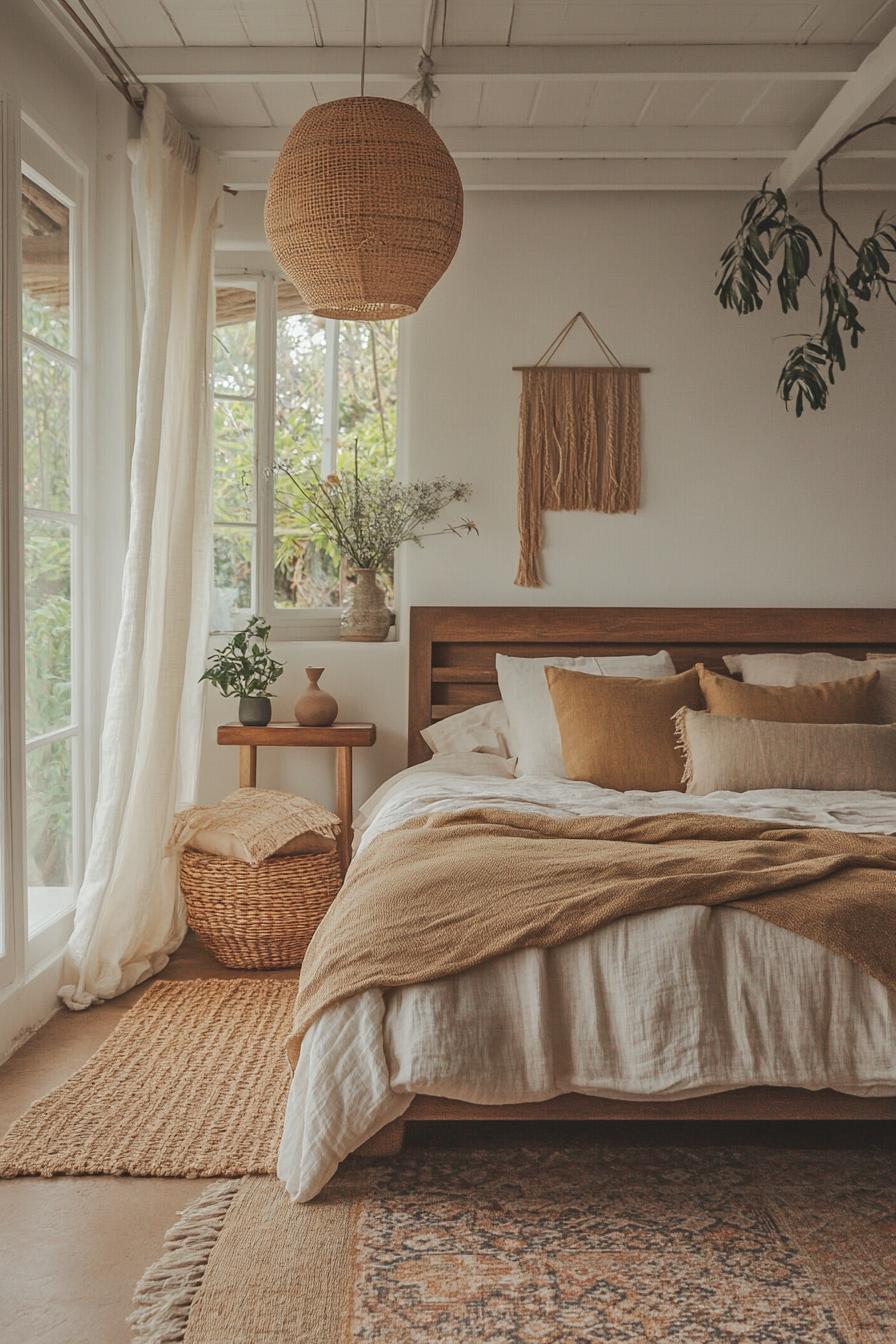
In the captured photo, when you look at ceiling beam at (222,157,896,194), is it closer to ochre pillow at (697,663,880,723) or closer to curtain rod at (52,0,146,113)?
curtain rod at (52,0,146,113)

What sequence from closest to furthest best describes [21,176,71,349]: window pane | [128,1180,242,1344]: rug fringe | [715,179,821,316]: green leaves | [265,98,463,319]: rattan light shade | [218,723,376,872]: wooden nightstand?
[128,1180,242,1344]: rug fringe
[265,98,463,319]: rattan light shade
[21,176,71,349]: window pane
[715,179,821,316]: green leaves
[218,723,376,872]: wooden nightstand

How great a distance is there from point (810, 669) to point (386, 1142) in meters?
2.37

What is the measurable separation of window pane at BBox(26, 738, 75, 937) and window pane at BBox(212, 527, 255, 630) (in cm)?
106

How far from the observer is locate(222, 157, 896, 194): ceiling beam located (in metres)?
4.06

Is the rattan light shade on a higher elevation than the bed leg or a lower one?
higher

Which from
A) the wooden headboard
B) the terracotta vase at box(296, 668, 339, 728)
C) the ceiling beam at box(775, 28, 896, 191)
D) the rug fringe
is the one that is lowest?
the rug fringe

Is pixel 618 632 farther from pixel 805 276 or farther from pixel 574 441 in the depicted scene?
pixel 805 276

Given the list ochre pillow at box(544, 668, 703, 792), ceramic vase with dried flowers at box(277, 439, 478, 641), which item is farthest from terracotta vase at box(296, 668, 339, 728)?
ochre pillow at box(544, 668, 703, 792)

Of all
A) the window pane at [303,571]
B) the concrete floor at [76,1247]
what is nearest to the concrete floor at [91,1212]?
the concrete floor at [76,1247]

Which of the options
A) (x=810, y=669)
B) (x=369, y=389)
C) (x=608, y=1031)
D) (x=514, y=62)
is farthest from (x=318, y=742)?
(x=514, y=62)

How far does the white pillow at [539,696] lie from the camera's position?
3719 millimetres

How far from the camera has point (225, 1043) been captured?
2.98m

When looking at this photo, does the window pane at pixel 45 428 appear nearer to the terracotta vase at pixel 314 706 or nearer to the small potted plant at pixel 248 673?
the small potted plant at pixel 248 673

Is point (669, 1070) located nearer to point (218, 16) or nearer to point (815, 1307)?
point (815, 1307)
